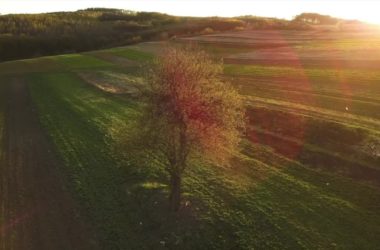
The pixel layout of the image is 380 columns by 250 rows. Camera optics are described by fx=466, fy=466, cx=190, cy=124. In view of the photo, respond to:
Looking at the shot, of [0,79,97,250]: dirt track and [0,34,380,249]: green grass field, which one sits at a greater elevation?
[0,34,380,249]: green grass field

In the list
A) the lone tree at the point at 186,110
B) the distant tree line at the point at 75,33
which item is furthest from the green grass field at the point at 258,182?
the distant tree line at the point at 75,33

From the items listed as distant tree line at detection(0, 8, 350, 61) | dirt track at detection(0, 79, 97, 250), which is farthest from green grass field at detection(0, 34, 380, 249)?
distant tree line at detection(0, 8, 350, 61)

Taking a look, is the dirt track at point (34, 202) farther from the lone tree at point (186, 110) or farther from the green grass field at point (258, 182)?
the lone tree at point (186, 110)

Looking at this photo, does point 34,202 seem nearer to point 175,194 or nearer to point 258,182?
point 175,194

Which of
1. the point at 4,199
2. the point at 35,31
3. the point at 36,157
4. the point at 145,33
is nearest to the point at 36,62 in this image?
the point at 35,31

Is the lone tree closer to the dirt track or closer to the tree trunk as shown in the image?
the tree trunk
